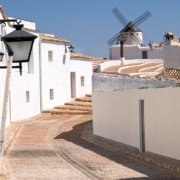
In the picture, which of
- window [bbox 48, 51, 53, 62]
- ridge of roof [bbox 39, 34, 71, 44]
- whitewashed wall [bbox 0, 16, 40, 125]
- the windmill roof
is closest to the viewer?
whitewashed wall [bbox 0, 16, 40, 125]

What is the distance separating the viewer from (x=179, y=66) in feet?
85.4

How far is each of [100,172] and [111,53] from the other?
5383 centimetres

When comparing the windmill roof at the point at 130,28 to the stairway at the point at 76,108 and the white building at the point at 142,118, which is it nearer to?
the stairway at the point at 76,108

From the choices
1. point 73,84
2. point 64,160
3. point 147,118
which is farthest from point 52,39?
point 64,160

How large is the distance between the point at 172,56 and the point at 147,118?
11813 mm

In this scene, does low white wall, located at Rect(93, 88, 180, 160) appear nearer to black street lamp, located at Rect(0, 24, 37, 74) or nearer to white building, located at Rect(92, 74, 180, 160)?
white building, located at Rect(92, 74, 180, 160)

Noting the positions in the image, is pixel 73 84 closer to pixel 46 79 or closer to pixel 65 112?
pixel 46 79

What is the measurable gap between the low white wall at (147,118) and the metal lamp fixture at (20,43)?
529cm

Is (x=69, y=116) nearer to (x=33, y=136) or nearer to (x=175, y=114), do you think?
(x=33, y=136)

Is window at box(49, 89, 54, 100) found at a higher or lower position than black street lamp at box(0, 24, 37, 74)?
lower

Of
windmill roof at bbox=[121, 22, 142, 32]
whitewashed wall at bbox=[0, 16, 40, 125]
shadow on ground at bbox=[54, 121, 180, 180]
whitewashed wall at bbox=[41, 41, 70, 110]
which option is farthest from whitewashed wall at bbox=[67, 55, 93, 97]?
windmill roof at bbox=[121, 22, 142, 32]

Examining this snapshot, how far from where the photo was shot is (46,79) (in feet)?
113

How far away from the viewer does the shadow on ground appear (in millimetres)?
11172

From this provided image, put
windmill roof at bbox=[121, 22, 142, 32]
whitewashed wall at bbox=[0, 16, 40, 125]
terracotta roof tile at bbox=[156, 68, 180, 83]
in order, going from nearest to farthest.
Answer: terracotta roof tile at bbox=[156, 68, 180, 83], whitewashed wall at bbox=[0, 16, 40, 125], windmill roof at bbox=[121, 22, 142, 32]
